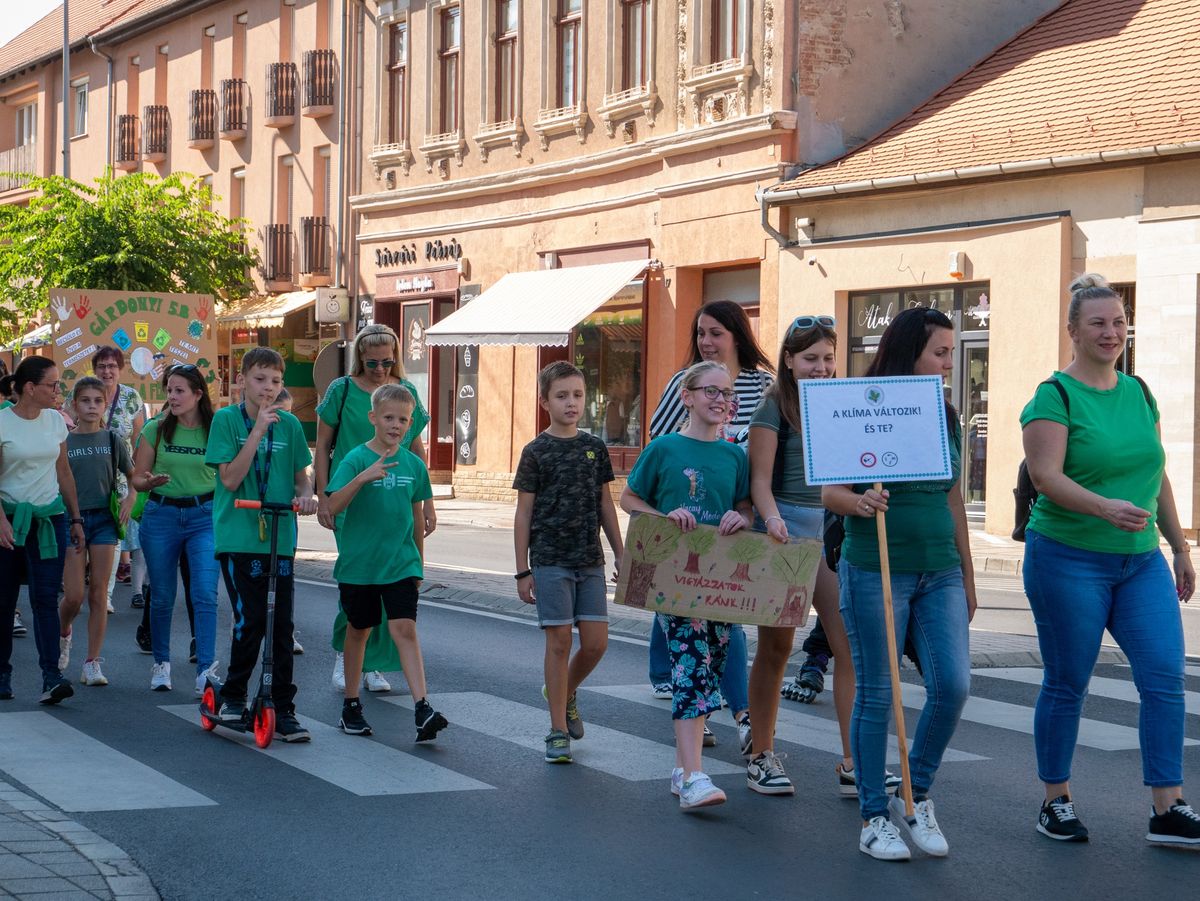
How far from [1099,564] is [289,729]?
3600 millimetres

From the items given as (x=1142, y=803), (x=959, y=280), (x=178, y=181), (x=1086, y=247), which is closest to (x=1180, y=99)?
(x=1086, y=247)

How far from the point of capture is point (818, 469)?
5.99m

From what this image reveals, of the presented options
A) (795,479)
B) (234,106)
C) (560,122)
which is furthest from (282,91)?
(795,479)

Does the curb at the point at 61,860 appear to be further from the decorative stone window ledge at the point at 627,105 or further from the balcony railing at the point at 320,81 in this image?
the balcony railing at the point at 320,81

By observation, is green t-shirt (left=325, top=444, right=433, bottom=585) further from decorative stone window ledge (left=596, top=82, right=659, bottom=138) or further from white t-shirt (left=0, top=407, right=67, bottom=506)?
decorative stone window ledge (left=596, top=82, right=659, bottom=138)

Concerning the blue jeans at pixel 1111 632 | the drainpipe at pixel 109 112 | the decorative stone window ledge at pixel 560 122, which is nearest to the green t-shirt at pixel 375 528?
the blue jeans at pixel 1111 632

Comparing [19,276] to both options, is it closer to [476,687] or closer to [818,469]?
[476,687]

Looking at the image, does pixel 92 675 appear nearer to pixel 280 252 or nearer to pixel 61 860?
pixel 61 860

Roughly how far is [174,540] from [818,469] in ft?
13.9

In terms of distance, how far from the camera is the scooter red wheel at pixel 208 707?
804cm

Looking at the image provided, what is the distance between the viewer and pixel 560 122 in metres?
29.1

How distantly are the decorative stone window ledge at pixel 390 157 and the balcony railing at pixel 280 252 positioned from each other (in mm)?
3177

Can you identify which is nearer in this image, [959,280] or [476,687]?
[476,687]

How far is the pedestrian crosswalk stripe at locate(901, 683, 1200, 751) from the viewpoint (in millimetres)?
8102
